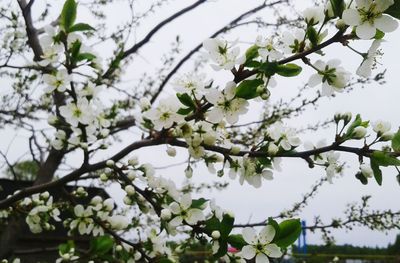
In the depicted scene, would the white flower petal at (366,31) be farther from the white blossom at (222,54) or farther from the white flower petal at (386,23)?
the white blossom at (222,54)

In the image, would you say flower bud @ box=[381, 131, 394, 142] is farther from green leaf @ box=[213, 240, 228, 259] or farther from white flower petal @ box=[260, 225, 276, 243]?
green leaf @ box=[213, 240, 228, 259]

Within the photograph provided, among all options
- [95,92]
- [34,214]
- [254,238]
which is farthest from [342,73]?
[34,214]

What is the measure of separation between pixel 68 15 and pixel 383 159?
1.11 m

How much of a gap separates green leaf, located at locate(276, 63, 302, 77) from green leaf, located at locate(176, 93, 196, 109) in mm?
258

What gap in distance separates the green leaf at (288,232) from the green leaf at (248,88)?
0.35 m

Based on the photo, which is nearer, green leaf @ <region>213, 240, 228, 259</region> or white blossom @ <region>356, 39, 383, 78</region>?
white blossom @ <region>356, 39, 383, 78</region>

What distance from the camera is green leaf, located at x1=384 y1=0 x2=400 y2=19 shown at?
38.1 inches

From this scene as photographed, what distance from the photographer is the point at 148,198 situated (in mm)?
1582

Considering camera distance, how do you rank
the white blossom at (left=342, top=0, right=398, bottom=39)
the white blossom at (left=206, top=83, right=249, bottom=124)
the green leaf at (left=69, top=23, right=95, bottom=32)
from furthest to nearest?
the green leaf at (left=69, top=23, right=95, bottom=32) < the white blossom at (left=206, top=83, right=249, bottom=124) < the white blossom at (left=342, top=0, right=398, bottom=39)

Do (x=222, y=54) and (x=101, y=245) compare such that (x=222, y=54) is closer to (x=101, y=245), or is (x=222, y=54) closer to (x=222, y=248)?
(x=222, y=248)

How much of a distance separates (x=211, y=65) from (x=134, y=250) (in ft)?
3.21

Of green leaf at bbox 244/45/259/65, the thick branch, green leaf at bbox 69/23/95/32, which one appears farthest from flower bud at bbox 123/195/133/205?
the thick branch

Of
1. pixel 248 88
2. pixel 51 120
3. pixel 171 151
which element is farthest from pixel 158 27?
pixel 248 88

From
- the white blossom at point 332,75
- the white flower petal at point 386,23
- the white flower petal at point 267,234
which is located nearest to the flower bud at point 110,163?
the white flower petal at point 267,234
